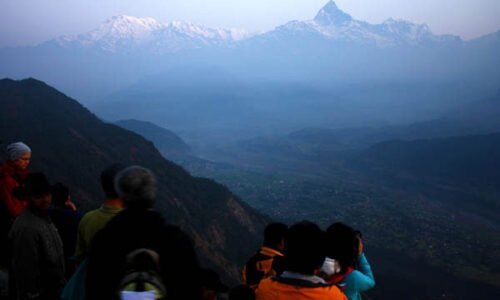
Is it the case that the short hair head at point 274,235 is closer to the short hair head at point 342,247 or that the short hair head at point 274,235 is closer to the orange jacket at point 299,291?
the short hair head at point 342,247

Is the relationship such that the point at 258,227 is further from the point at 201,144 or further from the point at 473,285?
the point at 201,144

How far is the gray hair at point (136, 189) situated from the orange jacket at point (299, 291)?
109cm

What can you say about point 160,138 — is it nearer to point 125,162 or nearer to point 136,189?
point 125,162

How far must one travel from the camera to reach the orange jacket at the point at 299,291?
9.53ft

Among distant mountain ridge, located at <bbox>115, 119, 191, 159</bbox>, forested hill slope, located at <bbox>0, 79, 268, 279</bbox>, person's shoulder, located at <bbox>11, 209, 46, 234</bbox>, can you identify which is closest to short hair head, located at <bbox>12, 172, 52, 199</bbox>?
person's shoulder, located at <bbox>11, 209, 46, 234</bbox>

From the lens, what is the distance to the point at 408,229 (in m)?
52.4

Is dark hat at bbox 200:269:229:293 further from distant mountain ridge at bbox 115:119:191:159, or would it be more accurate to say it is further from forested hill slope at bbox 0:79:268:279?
distant mountain ridge at bbox 115:119:191:159

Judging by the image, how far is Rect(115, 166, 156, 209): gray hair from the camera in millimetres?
2513

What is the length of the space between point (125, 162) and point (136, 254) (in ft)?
107

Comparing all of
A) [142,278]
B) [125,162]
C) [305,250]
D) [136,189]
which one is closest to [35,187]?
[136,189]

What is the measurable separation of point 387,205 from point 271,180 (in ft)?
82.6

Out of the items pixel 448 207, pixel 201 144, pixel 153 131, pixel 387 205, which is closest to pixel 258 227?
pixel 387 205

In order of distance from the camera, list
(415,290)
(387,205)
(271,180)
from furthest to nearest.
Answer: (271,180) → (387,205) → (415,290)

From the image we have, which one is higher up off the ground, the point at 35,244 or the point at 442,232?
the point at 35,244
